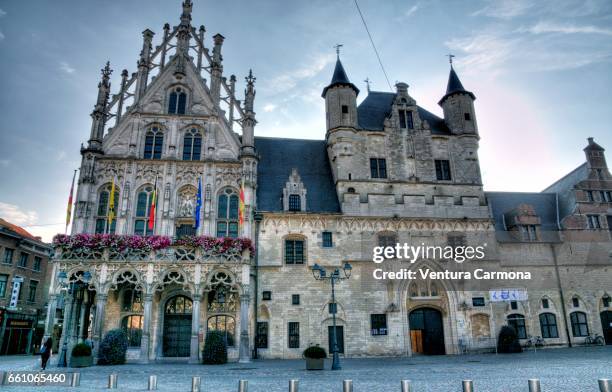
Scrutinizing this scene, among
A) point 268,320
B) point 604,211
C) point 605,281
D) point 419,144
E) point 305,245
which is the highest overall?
point 419,144

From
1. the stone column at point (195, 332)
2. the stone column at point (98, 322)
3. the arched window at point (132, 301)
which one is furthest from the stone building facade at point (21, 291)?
the stone column at point (195, 332)

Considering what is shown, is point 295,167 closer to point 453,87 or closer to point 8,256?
point 453,87

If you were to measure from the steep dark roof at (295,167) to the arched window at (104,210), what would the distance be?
9065mm

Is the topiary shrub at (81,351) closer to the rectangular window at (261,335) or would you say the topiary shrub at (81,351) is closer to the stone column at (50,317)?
the stone column at (50,317)

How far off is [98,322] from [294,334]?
11.2m

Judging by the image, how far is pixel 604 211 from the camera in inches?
1329

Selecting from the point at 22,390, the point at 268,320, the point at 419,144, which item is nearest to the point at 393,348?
the point at 268,320

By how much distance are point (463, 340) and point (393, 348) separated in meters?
4.92

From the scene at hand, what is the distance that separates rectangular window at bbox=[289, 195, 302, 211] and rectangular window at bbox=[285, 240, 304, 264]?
7.50ft

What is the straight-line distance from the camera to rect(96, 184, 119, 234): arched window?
26244 mm

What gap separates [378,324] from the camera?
89.8ft

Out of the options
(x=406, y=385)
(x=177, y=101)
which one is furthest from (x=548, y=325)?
(x=177, y=101)

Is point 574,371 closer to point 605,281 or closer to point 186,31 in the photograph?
point 605,281

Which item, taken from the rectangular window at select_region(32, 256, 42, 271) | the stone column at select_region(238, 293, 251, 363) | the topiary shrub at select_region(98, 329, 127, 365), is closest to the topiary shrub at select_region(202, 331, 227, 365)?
the stone column at select_region(238, 293, 251, 363)
